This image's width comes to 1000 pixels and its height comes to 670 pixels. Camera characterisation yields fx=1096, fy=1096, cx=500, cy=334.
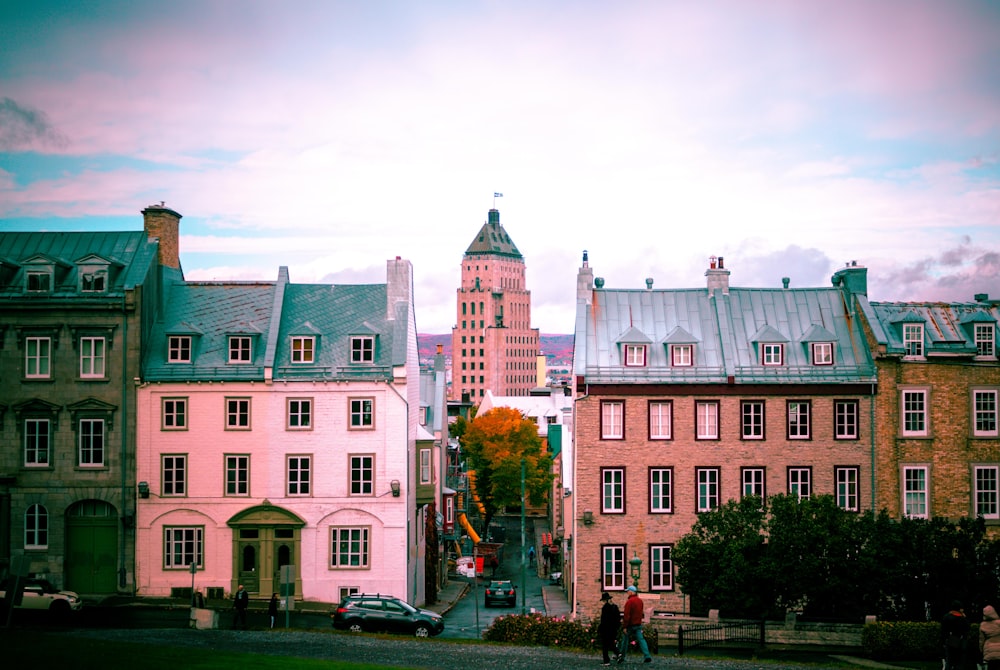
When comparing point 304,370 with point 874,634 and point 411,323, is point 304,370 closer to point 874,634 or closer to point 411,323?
point 411,323

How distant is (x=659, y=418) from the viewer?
5109 centimetres

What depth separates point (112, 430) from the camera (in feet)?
167

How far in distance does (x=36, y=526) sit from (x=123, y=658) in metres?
24.4

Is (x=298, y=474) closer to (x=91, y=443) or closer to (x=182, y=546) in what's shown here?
(x=182, y=546)

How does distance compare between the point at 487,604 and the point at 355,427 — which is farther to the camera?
the point at 487,604

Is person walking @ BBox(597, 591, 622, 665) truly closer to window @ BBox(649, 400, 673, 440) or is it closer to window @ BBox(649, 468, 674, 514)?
window @ BBox(649, 468, 674, 514)

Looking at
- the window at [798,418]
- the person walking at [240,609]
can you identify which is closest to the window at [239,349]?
the person walking at [240,609]

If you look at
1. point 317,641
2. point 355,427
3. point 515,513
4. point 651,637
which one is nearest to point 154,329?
point 355,427

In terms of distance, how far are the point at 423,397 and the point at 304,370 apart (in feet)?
76.8

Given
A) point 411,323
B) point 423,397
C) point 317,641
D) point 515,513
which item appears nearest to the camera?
point 317,641

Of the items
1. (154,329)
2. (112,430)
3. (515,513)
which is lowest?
(515,513)

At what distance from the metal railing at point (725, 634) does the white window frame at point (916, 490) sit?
12932 mm

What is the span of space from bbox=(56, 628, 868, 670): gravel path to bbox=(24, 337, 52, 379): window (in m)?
16.6

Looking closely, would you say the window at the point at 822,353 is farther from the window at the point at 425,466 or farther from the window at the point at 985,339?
the window at the point at 425,466
